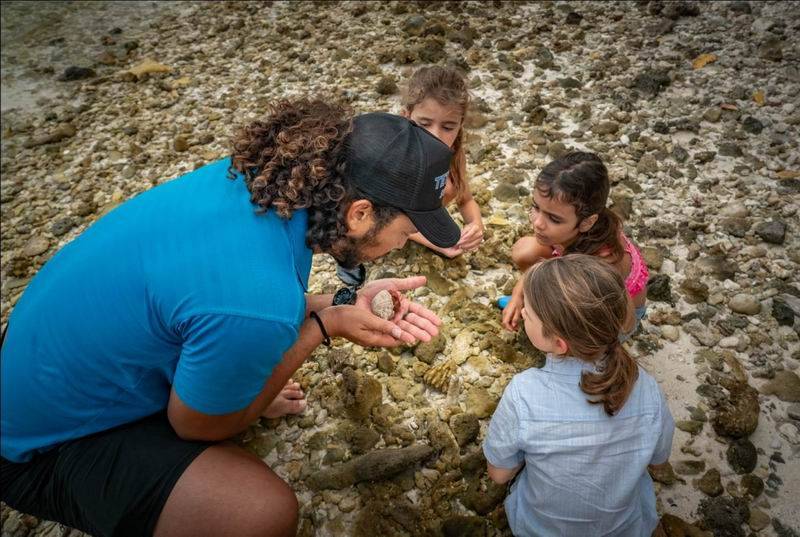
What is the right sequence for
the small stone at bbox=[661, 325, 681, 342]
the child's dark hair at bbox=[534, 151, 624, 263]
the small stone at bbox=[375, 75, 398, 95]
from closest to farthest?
the child's dark hair at bbox=[534, 151, 624, 263]
the small stone at bbox=[661, 325, 681, 342]
the small stone at bbox=[375, 75, 398, 95]

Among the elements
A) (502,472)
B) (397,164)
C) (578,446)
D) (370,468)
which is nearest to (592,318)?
(578,446)

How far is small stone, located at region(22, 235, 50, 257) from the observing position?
352cm

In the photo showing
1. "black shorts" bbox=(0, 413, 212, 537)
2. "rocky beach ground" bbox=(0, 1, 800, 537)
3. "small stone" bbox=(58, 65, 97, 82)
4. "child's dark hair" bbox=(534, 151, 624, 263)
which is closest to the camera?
"black shorts" bbox=(0, 413, 212, 537)

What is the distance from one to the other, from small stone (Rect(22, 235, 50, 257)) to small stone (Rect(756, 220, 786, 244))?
462 centimetres

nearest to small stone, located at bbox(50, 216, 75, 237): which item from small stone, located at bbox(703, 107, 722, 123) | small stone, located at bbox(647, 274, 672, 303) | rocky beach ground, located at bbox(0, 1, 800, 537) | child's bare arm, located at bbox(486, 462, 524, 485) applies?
rocky beach ground, located at bbox(0, 1, 800, 537)

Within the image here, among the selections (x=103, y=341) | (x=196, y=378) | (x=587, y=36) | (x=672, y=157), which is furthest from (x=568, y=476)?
(x=587, y=36)

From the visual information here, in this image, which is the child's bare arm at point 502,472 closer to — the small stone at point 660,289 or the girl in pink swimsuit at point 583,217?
the girl in pink swimsuit at point 583,217

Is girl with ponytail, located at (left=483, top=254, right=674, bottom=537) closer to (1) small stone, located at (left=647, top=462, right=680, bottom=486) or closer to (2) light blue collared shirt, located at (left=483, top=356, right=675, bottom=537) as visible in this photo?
(2) light blue collared shirt, located at (left=483, top=356, right=675, bottom=537)

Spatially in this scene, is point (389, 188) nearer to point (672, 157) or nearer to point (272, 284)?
point (272, 284)

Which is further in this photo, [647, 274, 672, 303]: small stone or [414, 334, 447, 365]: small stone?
[647, 274, 672, 303]: small stone

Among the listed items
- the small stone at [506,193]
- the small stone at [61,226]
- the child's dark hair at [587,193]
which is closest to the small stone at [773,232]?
the child's dark hair at [587,193]

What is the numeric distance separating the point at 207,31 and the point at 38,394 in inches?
211

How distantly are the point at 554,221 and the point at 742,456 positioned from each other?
1.25 meters

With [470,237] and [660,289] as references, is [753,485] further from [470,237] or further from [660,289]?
[470,237]
